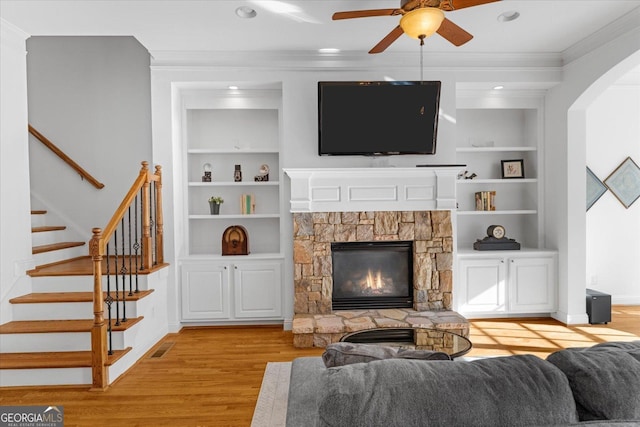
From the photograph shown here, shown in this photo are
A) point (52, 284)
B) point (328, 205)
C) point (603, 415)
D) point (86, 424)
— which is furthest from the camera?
point (328, 205)

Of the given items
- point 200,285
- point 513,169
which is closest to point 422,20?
point 513,169

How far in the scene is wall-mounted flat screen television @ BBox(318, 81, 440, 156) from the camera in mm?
4234

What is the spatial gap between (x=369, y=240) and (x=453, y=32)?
2.33m

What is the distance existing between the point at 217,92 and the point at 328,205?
6.20 feet

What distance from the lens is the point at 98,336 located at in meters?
→ 3.12

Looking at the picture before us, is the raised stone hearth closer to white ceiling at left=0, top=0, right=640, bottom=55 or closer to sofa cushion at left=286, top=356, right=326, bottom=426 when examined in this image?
sofa cushion at left=286, top=356, right=326, bottom=426

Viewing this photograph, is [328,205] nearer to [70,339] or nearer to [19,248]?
[70,339]

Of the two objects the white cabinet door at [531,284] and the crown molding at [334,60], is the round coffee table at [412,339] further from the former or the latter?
the crown molding at [334,60]

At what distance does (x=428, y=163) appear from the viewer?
459cm

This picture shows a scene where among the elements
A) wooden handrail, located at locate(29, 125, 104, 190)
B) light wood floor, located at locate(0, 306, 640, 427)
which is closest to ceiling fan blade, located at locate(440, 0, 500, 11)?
light wood floor, located at locate(0, 306, 640, 427)

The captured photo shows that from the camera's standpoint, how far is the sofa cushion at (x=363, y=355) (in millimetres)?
1442

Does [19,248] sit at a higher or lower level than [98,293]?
higher

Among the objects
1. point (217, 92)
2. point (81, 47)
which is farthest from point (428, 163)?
point (81, 47)

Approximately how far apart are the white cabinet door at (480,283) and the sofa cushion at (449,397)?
12.1 ft
